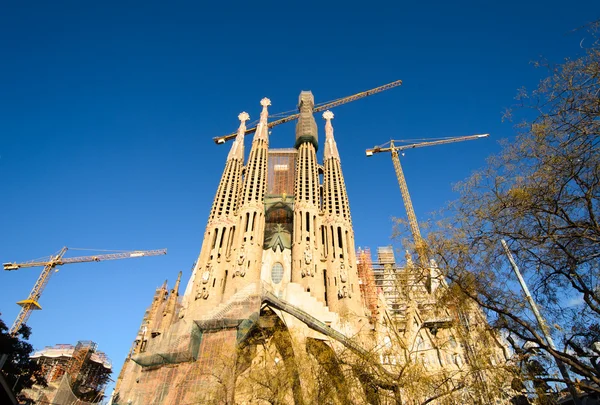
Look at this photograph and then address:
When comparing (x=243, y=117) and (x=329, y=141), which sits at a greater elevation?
(x=243, y=117)

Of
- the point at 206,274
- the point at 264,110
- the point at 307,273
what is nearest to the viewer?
the point at 307,273

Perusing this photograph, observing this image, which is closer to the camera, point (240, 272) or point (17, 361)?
point (17, 361)

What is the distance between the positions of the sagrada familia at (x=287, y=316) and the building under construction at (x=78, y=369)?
11.3 meters

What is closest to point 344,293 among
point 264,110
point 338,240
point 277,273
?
point 338,240

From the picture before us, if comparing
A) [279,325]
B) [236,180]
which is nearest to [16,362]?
[279,325]

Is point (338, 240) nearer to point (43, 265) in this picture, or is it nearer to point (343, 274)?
point (343, 274)

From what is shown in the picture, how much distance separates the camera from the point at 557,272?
9.93 meters

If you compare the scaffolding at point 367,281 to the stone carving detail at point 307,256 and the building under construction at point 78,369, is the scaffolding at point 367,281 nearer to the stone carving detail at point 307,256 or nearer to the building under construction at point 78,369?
the stone carving detail at point 307,256

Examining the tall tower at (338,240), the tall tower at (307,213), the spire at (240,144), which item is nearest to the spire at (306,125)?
the tall tower at (307,213)

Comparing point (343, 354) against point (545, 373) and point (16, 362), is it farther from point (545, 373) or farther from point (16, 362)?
point (16, 362)

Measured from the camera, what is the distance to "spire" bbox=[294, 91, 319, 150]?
49250 millimetres

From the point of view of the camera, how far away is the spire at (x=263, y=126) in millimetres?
50500

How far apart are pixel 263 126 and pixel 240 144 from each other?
13.8 feet

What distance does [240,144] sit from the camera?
169ft
